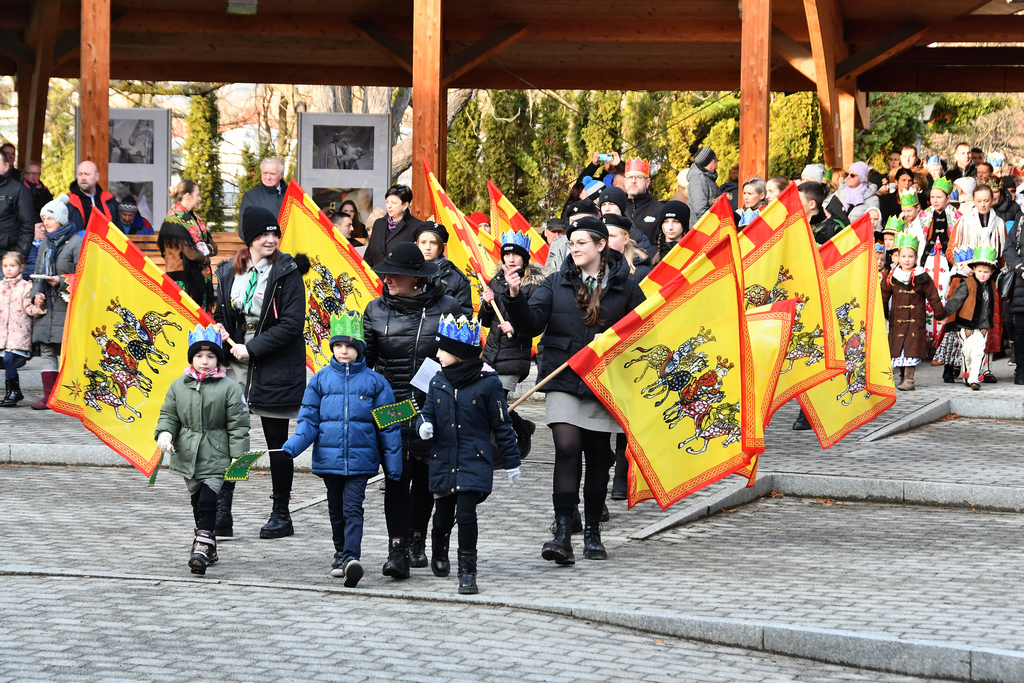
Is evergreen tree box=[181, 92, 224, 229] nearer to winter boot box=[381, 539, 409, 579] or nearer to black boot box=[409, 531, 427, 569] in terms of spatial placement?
black boot box=[409, 531, 427, 569]

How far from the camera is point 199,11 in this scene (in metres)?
20.4

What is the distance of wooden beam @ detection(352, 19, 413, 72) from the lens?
1998 centimetres

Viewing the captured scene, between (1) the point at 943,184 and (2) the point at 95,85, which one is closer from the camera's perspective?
(2) the point at 95,85

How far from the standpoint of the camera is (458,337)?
6.64m

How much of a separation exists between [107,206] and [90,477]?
192 inches

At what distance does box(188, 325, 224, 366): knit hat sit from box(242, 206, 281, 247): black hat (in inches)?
38.1

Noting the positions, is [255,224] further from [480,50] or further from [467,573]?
[480,50]

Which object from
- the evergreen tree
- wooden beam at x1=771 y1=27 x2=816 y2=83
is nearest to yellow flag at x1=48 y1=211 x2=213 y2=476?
wooden beam at x1=771 y1=27 x2=816 y2=83

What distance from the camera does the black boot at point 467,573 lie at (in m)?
6.48

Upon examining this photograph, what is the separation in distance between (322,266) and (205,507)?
3989 mm

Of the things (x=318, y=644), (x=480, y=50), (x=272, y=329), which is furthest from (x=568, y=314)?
(x=480, y=50)

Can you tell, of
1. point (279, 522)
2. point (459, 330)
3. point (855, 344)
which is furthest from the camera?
point (855, 344)

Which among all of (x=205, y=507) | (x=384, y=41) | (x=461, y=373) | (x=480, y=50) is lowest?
(x=205, y=507)

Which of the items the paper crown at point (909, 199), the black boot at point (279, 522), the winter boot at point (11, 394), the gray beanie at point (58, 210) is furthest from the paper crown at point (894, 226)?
the black boot at point (279, 522)
